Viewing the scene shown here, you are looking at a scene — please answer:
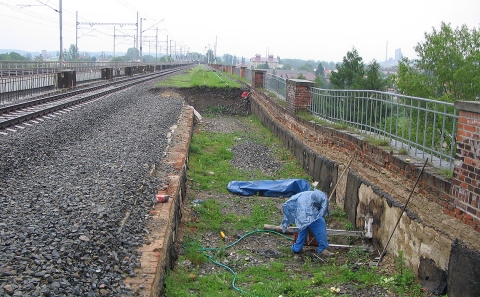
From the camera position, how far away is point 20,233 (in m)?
4.71

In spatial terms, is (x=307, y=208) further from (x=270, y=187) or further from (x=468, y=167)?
(x=270, y=187)

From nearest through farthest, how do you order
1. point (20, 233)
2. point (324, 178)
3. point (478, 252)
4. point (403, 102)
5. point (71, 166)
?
point (478, 252) → point (20, 233) → point (403, 102) → point (71, 166) → point (324, 178)

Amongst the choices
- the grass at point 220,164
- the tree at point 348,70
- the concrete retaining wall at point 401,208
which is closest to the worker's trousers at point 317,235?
the concrete retaining wall at point 401,208

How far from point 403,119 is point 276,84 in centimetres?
1316

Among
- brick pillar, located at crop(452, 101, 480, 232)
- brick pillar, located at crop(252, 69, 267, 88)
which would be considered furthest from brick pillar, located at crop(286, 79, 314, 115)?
brick pillar, located at crop(252, 69, 267, 88)

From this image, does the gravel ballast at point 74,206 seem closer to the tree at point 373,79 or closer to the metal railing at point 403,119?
the metal railing at point 403,119

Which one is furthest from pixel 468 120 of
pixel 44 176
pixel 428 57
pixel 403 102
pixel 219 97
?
pixel 428 57

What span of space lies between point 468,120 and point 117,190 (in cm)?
441

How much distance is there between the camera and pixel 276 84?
20234 millimetres

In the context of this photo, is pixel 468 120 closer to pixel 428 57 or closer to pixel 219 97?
pixel 219 97

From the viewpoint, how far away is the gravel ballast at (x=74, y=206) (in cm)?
394

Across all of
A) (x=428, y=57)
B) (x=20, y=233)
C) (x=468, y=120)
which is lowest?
(x=20, y=233)

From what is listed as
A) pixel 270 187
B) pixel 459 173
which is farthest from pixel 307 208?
pixel 270 187

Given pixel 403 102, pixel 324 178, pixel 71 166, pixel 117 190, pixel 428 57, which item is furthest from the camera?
pixel 428 57
